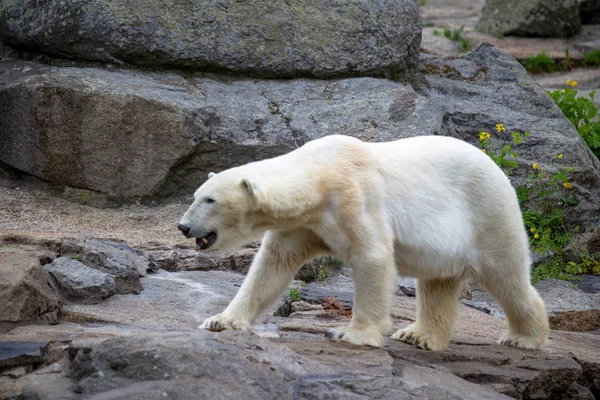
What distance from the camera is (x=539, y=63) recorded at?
1464 centimetres

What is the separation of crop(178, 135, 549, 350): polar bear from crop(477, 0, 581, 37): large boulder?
11718 mm

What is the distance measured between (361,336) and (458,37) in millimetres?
11862

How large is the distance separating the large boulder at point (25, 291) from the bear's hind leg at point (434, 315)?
79.5 inches

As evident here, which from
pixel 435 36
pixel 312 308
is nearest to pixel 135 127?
pixel 312 308

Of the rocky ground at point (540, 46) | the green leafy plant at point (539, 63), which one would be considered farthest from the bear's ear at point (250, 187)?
the green leafy plant at point (539, 63)

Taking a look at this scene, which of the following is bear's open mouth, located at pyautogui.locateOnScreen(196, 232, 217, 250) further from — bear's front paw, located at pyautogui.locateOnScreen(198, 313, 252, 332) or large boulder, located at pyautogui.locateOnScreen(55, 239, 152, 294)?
large boulder, located at pyautogui.locateOnScreen(55, 239, 152, 294)

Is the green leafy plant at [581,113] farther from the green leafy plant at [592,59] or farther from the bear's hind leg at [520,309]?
the green leafy plant at [592,59]

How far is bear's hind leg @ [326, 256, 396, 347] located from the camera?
438cm

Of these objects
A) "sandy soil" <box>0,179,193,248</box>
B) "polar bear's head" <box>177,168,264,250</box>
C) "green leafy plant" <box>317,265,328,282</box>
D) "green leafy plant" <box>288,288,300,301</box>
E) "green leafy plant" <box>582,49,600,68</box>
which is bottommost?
"green leafy plant" <box>317,265,328,282</box>

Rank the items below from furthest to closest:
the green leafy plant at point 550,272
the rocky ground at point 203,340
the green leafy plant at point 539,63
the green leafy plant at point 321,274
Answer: the green leafy plant at point 539,63 < the green leafy plant at point 550,272 < the green leafy plant at point 321,274 < the rocky ground at point 203,340

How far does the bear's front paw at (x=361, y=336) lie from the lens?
14.4 feet

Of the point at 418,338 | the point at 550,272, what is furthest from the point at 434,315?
the point at 550,272

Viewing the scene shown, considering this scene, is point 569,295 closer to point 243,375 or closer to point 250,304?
point 250,304

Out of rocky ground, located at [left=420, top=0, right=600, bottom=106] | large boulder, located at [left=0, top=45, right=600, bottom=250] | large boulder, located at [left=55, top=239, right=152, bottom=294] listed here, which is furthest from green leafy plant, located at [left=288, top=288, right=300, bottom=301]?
rocky ground, located at [left=420, top=0, right=600, bottom=106]
